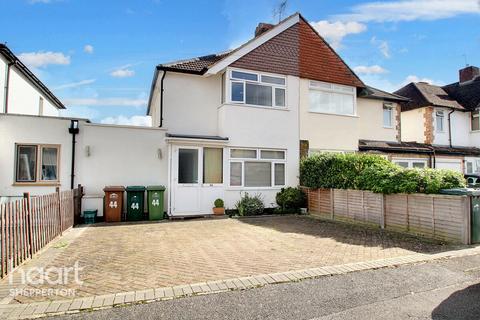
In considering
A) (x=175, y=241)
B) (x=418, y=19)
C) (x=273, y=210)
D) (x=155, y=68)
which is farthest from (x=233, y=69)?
(x=175, y=241)

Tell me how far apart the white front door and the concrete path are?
7.97 metres

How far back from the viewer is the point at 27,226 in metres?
5.90

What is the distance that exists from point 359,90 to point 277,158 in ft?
21.3

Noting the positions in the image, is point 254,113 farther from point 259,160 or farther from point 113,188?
point 113,188

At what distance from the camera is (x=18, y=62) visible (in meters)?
13.2

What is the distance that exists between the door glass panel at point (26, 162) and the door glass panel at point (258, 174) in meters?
8.05

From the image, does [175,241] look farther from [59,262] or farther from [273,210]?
[273,210]

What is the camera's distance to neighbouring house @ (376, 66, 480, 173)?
66.9 ft

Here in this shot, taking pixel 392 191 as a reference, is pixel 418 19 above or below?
above

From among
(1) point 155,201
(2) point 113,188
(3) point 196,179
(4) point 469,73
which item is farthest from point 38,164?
(4) point 469,73

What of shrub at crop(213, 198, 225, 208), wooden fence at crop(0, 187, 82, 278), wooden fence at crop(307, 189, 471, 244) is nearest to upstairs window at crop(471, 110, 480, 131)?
wooden fence at crop(307, 189, 471, 244)

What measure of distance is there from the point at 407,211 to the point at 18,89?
649 inches

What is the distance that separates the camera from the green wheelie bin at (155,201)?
1130cm

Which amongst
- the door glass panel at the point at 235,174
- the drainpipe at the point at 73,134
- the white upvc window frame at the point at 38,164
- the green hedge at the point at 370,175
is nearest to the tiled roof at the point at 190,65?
the drainpipe at the point at 73,134
